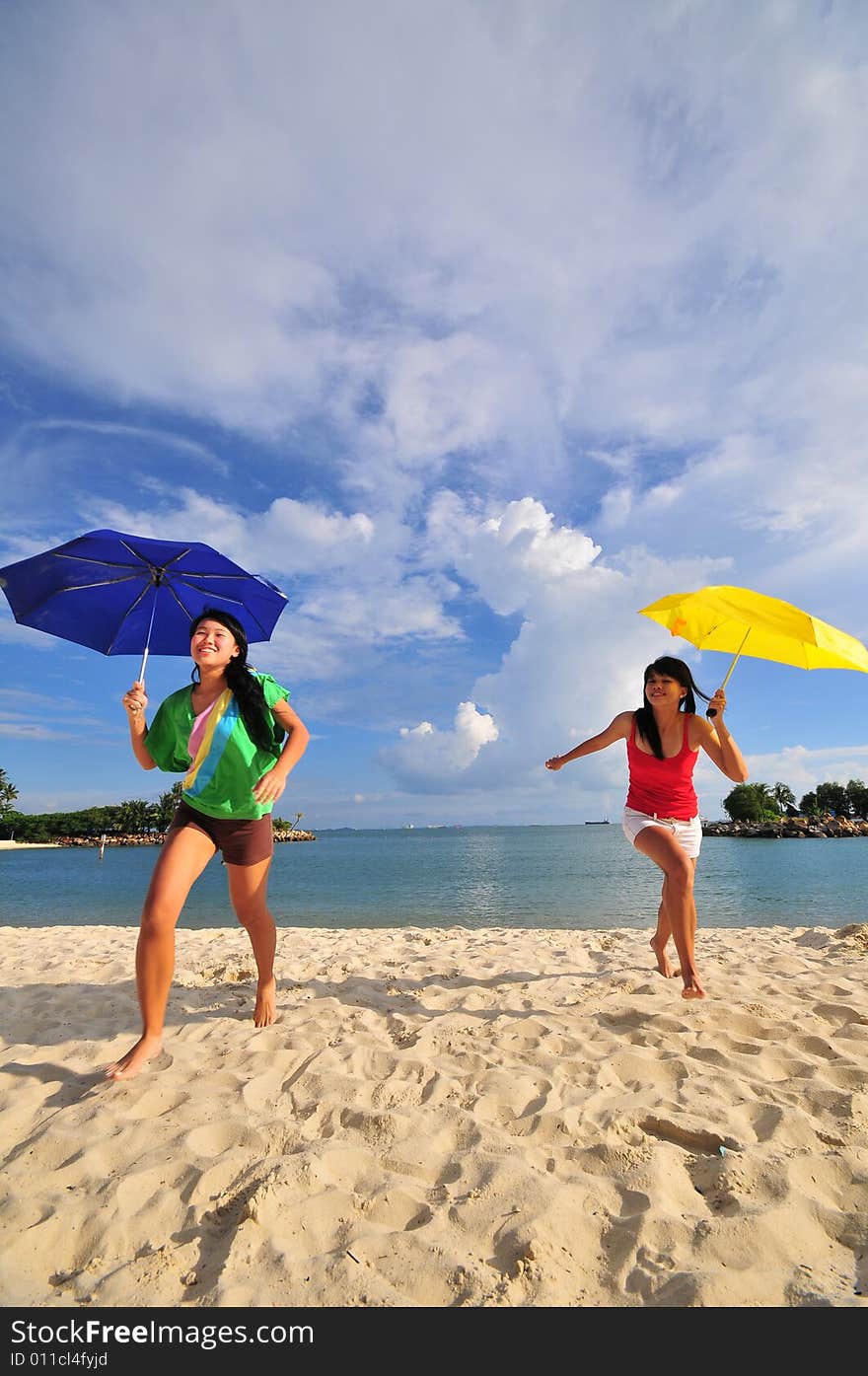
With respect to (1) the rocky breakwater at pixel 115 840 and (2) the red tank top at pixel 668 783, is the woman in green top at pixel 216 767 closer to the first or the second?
(2) the red tank top at pixel 668 783

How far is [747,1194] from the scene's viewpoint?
2260 mm

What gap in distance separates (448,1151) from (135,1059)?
1787 mm

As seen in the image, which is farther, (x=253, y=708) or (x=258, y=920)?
(x=258, y=920)

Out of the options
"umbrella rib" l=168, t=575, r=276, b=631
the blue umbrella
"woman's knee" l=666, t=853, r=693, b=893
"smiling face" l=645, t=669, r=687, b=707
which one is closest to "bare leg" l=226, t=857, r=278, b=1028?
the blue umbrella

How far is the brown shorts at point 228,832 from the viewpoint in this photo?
149 inches

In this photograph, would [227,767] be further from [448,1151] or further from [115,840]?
[115,840]

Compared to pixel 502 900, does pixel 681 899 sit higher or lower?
higher

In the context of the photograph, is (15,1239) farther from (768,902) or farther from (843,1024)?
(768,902)

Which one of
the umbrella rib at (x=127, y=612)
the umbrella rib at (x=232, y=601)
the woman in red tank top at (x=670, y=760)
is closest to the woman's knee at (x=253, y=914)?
the umbrella rib at (x=232, y=601)

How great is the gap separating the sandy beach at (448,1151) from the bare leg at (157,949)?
13cm

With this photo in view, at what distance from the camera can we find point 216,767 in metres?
3.71

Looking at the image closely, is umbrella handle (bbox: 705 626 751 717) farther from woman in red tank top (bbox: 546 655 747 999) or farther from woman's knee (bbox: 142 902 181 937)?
woman's knee (bbox: 142 902 181 937)

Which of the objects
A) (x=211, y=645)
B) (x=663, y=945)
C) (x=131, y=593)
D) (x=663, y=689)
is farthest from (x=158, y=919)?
(x=663, y=945)

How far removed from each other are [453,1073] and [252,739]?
6.90 ft
